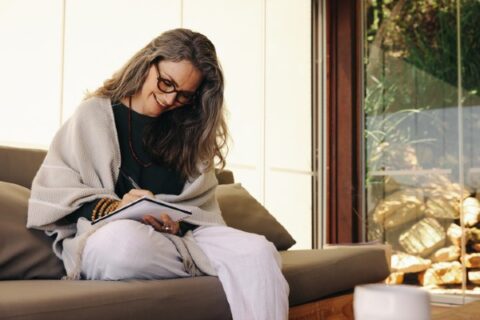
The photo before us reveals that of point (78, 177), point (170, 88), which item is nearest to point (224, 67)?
point (170, 88)

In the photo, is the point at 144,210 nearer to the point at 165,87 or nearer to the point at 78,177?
the point at 78,177

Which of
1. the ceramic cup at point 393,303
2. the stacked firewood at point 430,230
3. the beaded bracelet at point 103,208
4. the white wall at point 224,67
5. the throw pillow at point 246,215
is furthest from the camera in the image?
the stacked firewood at point 430,230

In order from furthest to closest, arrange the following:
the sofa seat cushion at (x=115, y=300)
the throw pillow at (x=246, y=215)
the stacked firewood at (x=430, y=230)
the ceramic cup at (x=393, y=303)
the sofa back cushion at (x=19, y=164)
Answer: the stacked firewood at (x=430, y=230)
the throw pillow at (x=246, y=215)
the sofa back cushion at (x=19, y=164)
the sofa seat cushion at (x=115, y=300)
the ceramic cup at (x=393, y=303)

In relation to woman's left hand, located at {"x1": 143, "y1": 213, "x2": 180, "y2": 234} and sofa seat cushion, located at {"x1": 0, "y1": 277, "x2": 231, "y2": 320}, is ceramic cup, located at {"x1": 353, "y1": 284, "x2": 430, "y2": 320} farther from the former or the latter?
woman's left hand, located at {"x1": 143, "y1": 213, "x2": 180, "y2": 234}

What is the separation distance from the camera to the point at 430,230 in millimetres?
3758

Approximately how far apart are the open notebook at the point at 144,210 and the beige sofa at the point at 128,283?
17 centimetres

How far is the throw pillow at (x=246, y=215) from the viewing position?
238 centimetres

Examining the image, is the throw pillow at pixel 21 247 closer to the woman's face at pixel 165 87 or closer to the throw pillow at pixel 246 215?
the woman's face at pixel 165 87

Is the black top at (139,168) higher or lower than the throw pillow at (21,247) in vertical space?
higher

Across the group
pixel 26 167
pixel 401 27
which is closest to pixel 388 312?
pixel 26 167

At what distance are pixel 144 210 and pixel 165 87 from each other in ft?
1.68

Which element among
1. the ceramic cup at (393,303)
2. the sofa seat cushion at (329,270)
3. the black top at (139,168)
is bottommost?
the sofa seat cushion at (329,270)

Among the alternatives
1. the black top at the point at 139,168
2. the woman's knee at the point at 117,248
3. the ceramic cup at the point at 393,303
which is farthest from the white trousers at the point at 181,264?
the ceramic cup at the point at 393,303

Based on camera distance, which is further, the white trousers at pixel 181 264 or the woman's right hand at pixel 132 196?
the woman's right hand at pixel 132 196
